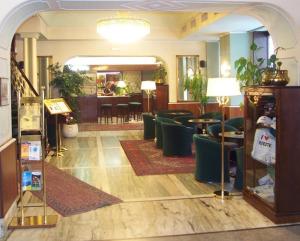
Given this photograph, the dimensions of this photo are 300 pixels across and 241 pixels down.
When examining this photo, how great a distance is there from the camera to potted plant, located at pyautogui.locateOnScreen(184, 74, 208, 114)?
12781 millimetres

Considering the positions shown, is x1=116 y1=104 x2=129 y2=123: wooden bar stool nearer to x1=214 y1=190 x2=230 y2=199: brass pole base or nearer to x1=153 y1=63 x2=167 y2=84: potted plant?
x1=153 y1=63 x2=167 y2=84: potted plant

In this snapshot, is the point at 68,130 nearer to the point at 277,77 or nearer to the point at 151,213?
the point at 151,213

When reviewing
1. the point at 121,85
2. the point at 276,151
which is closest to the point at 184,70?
the point at 121,85

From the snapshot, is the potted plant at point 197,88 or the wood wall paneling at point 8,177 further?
the potted plant at point 197,88

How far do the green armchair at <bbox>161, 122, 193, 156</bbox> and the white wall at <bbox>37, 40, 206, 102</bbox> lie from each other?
541 cm

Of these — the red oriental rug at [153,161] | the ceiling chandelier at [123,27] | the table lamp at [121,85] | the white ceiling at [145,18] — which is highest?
the white ceiling at [145,18]

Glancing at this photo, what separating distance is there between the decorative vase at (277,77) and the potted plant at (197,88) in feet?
25.5

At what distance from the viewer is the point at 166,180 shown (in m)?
6.86

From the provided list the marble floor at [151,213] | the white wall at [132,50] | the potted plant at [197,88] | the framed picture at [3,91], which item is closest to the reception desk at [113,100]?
the white wall at [132,50]

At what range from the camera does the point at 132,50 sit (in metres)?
13.9

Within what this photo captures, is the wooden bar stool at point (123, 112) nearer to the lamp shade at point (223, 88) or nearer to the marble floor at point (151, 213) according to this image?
the marble floor at point (151, 213)

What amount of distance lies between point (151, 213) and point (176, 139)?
11.8 ft

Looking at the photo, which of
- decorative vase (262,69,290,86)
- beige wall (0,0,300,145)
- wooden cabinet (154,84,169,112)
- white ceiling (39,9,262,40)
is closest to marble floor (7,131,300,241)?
beige wall (0,0,300,145)

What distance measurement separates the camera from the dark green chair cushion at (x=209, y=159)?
6375mm
